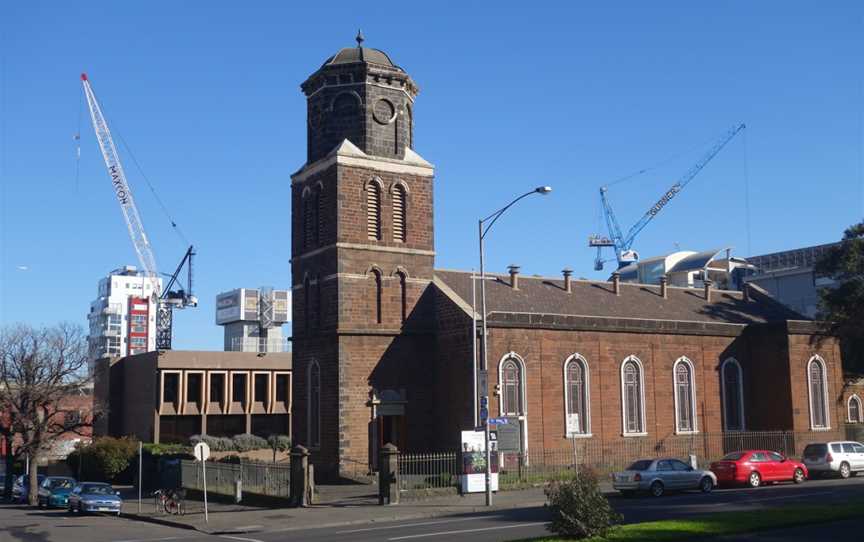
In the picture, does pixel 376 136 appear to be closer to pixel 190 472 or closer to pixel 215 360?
pixel 190 472

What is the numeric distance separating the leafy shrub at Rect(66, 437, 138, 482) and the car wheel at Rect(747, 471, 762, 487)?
1420 inches

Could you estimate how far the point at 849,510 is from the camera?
2275 centimetres

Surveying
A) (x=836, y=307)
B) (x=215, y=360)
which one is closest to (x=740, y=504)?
(x=836, y=307)

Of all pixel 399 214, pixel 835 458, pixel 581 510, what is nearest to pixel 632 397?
pixel 835 458

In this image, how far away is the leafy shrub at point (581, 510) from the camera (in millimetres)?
17672

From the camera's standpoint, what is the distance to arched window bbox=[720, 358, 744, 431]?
161 ft

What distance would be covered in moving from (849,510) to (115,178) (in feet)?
436

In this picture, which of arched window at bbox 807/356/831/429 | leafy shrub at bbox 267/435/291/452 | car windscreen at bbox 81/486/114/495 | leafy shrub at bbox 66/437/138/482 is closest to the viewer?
car windscreen at bbox 81/486/114/495

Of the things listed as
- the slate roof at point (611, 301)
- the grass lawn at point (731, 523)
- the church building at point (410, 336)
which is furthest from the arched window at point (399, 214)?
the grass lawn at point (731, 523)

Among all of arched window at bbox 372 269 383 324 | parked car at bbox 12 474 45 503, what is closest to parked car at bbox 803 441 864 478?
arched window at bbox 372 269 383 324

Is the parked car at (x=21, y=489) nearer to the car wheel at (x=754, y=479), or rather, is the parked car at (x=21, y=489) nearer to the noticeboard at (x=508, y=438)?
the noticeboard at (x=508, y=438)

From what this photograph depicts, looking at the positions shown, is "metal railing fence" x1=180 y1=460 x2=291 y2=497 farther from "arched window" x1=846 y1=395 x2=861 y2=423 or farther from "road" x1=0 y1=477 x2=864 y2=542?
"arched window" x1=846 y1=395 x2=861 y2=423

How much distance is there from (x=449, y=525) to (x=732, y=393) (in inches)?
1151

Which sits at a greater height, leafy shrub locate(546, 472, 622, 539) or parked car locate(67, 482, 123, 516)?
leafy shrub locate(546, 472, 622, 539)
